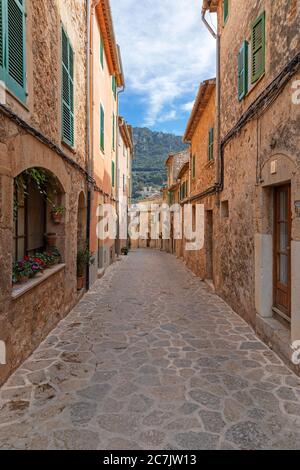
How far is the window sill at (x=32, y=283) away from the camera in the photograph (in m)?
4.06

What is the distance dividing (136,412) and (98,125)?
991 cm

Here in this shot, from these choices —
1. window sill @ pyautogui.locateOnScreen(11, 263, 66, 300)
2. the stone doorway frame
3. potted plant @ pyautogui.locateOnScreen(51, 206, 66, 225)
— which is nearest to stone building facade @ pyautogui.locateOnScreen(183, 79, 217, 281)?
the stone doorway frame

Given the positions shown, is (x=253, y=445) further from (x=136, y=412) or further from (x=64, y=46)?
(x=64, y=46)

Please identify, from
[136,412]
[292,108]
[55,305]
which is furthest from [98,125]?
[136,412]

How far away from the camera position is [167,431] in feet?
9.33

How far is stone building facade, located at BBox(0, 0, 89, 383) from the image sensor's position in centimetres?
375

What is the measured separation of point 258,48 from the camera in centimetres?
559

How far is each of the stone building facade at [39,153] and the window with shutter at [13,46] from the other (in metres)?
0.01

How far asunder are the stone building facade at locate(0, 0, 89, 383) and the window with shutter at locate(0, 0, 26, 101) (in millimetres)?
12

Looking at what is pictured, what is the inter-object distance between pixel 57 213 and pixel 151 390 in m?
4.05

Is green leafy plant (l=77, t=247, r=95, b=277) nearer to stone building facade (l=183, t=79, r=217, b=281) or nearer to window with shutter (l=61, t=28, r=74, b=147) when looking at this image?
window with shutter (l=61, t=28, r=74, b=147)

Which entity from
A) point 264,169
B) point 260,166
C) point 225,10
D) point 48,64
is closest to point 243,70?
point 260,166

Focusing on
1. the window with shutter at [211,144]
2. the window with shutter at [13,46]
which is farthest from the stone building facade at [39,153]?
the window with shutter at [211,144]

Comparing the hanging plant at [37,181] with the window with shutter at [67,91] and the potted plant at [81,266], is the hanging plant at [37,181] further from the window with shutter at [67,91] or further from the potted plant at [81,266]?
the potted plant at [81,266]
